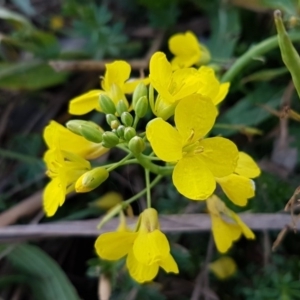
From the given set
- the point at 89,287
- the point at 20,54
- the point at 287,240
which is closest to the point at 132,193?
the point at 89,287

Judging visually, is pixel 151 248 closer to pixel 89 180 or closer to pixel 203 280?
pixel 89 180

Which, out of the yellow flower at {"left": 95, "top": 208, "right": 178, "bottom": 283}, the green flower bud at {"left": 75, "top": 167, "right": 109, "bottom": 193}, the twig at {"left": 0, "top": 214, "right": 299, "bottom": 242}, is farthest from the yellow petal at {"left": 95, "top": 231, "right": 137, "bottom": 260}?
the twig at {"left": 0, "top": 214, "right": 299, "bottom": 242}

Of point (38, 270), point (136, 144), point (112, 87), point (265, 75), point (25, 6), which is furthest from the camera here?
point (25, 6)

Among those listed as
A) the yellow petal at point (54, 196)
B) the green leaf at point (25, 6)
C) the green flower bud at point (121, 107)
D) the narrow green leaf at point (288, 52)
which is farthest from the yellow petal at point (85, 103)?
the green leaf at point (25, 6)

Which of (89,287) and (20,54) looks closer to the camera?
(89,287)

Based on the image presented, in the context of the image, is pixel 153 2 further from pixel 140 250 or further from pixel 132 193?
pixel 140 250

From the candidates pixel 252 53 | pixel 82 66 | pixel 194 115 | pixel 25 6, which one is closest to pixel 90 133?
pixel 194 115
